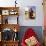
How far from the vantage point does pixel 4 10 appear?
519 centimetres

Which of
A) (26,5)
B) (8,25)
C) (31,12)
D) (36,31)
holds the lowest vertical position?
(36,31)

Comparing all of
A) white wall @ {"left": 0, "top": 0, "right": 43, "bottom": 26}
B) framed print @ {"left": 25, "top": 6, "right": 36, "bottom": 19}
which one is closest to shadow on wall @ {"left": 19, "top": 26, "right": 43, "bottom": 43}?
white wall @ {"left": 0, "top": 0, "right": 43, "bottom": 26}

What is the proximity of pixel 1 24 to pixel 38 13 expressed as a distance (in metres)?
1.13

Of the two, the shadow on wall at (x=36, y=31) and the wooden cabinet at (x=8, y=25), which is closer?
the wooden cabinet at (x=8, y=25)

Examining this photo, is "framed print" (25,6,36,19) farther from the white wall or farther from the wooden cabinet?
the wooden cabinet

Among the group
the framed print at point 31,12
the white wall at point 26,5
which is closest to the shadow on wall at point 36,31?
the white wall at point 26,5

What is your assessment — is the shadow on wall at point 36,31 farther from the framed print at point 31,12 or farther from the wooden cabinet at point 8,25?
the framed print at point 31,12

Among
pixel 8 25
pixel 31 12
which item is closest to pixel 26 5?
pixel 31 12

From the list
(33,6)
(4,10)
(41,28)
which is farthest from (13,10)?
(41,28)

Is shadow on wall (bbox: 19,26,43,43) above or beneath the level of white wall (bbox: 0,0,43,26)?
beneath

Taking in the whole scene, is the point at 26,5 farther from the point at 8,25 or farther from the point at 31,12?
the point at 8,25

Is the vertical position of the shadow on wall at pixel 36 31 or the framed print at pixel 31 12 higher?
the framed print at pixel 31 12

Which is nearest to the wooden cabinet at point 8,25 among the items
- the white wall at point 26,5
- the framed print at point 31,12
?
the white wall at point 26,5

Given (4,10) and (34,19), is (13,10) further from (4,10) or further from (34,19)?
(34,19)
